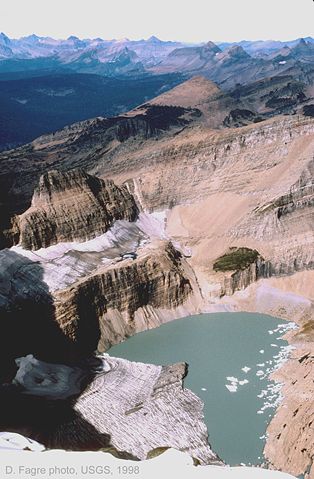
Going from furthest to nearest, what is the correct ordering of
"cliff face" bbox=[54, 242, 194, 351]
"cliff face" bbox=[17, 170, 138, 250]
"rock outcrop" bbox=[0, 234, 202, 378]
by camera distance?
"cliff face" bbox=[17, 170, 138, 250], "cliff face" bbox=[54, 242, 194, 351], "rock outcrop" bbox=[0, 234, 202, 378]

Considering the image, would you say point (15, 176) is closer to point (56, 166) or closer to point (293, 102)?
point (56, 166)

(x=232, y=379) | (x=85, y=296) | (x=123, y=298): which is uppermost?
(x=85, y=296)

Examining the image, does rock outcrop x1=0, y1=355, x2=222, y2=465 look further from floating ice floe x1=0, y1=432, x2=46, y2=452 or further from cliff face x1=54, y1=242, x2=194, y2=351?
floating ice floe x1=0, y1=432, x2=46, y2=452

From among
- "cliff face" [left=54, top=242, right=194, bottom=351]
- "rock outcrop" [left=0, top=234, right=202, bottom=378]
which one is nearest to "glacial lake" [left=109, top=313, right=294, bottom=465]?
"cliff face" [left=54, top=242, right=194, bottom=351]

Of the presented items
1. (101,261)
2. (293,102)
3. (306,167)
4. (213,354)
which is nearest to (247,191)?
(306,167)

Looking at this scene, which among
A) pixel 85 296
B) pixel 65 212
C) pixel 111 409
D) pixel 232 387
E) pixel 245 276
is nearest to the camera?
pixel 111 409

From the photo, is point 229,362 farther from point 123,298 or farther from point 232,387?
point 123,298

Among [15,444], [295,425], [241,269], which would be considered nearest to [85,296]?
[241,269]
